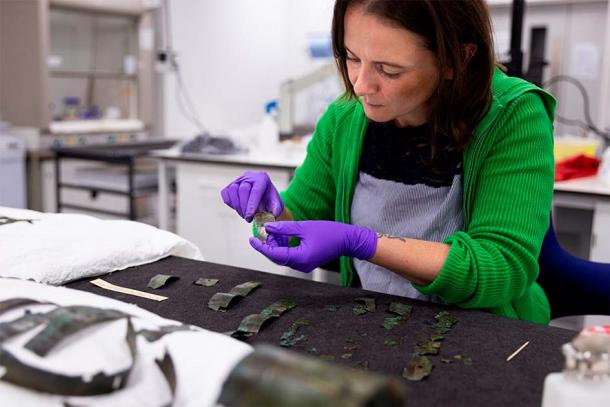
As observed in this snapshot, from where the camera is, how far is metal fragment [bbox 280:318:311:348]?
2.84ft

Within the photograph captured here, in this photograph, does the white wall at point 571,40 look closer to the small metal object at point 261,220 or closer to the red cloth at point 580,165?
the red cloth at point 580,165

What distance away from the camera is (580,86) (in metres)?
3.63

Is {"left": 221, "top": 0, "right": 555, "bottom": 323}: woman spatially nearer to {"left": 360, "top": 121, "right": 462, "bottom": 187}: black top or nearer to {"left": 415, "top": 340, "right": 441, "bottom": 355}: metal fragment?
{"left": 360, "top": 121, "right": 462, "bottom": 187}: black top

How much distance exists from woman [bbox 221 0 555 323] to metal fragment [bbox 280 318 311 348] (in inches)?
6.0

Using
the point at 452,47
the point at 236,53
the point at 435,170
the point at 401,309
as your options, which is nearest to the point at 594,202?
the point at 435,170

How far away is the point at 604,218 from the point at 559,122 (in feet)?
5.87

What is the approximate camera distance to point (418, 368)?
31.0 inches

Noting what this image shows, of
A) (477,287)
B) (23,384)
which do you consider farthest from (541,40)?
(23,384)

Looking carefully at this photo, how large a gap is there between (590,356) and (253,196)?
0.76 meters

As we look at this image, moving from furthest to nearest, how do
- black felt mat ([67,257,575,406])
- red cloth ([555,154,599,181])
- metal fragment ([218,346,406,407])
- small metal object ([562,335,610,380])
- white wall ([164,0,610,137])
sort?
white wall ([164,0,610,137])
red cloth ([555,154,599,181])
black felt mat ([67,257,575,406])
small metal object ([562,335,610,380])
metal fragment ([218,346,406,407])

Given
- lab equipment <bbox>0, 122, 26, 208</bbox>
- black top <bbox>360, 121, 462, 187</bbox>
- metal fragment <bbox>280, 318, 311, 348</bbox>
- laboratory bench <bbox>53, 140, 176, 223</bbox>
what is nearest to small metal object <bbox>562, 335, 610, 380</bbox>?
metal fragment <bbox>280, 318, 311, 348</bbox>

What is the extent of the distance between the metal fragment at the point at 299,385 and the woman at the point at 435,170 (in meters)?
0.58

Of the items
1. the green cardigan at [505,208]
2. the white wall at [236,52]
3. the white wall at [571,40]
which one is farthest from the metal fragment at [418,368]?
the white wall at [236,52]

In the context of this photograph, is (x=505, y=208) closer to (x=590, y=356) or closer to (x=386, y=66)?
(x=386, y=66)
